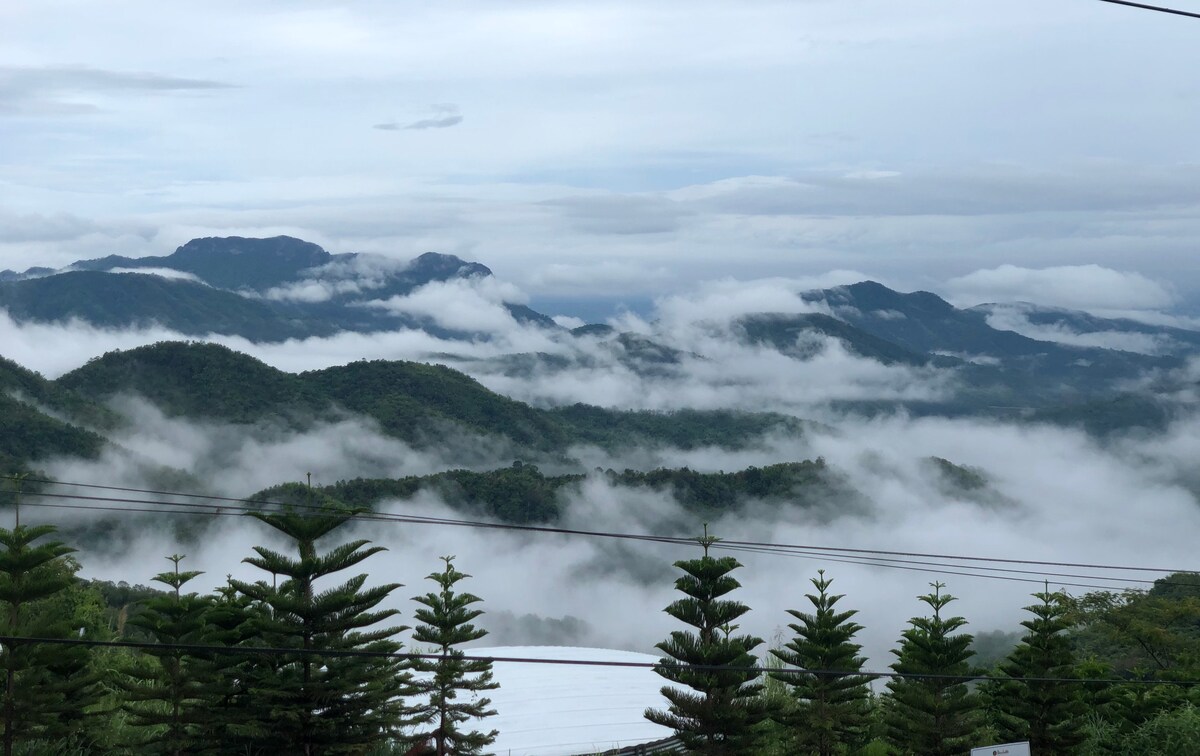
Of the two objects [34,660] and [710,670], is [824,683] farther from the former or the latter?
[34,660]

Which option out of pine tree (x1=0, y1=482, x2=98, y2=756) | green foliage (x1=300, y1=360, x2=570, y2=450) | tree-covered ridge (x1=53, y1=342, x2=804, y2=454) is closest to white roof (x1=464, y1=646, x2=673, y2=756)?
pine tree (x1=0, y1=482, x2=98, y2=756)

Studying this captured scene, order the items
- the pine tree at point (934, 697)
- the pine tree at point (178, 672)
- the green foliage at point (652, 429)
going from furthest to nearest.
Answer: the green foliage at point (652, 429) < the pine tree at point (934, 697) < the pine tree at point (178, 672)

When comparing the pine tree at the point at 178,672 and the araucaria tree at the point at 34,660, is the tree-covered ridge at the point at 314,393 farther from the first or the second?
the pine tree at the point at 178,672

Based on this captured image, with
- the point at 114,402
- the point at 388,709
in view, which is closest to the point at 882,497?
the point at 114,402

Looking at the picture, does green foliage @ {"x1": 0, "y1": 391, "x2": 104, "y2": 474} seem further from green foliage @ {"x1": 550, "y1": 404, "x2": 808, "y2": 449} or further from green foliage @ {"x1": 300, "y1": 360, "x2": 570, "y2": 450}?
green foliage @ {"x1": 550, "y1": 404, "x2": 808, "y2": 449}

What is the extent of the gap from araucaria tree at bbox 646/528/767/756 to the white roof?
2629 mm

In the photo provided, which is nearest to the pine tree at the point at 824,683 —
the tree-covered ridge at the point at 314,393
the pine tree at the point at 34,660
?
the pine tree at the point at 34,660

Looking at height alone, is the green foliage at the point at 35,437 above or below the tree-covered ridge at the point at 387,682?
above

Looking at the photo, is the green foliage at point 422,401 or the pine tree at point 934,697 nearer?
the pine tree at point 934,697

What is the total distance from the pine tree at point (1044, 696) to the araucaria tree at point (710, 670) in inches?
266

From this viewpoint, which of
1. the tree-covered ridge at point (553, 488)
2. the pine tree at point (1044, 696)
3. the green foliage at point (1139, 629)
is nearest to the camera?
the pine tree at point (1044, 696)

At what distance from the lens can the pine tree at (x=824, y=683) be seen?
2406 cm

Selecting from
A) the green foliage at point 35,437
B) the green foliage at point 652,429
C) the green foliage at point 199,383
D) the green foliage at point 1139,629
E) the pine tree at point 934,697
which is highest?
the green foliage at point 652,429

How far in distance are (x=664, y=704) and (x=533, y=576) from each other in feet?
298
